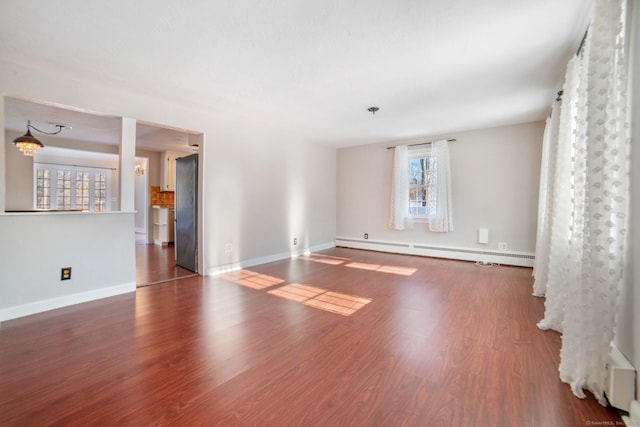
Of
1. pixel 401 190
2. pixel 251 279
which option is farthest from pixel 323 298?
pixel 401 190

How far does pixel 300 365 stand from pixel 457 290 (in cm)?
251

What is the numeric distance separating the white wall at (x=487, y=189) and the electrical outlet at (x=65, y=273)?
5263 mm

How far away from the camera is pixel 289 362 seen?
1.94 meters

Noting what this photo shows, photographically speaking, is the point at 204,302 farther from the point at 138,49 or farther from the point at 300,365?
the point at 138,49

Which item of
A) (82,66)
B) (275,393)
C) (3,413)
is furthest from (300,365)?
(82,66)

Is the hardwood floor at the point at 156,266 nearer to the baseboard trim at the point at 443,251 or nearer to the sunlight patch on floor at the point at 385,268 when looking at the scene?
the sunlight patch on floor at the point at 385,268

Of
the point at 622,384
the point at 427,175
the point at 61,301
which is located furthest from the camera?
the point at 427,175

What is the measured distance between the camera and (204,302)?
3.09 m

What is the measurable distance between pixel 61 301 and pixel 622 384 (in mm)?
4528

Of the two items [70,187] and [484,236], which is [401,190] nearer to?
[484,236]

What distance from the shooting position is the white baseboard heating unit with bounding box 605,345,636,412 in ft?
4.54

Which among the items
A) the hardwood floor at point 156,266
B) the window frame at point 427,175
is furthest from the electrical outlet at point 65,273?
the window frame at point 427,175

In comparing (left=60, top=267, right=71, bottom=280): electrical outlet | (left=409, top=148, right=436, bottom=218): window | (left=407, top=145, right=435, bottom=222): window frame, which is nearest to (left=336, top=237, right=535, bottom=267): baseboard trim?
(left=407, top=145, right=435, bottom=222): window frame

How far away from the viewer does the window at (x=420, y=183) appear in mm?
A: 5676
